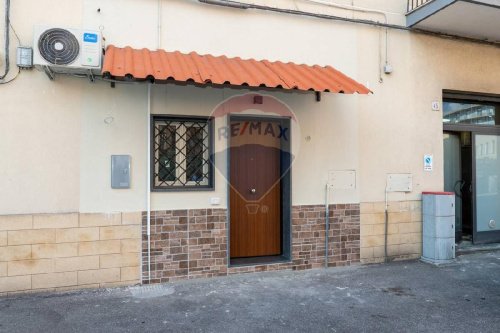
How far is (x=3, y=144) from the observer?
4.70 metres

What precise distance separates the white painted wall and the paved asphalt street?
118cm

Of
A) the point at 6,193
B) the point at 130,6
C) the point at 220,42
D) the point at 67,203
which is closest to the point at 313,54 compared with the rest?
the point at 220,42

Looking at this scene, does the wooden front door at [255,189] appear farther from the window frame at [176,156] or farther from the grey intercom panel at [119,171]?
the grey intercom panel at [119,171]

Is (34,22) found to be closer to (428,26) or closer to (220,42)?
(220,42)

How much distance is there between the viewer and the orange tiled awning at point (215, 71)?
170 inches

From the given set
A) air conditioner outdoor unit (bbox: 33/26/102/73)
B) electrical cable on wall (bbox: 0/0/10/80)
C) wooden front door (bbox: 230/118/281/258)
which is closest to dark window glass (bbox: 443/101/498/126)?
wooden front door (bbox: 230/118/281/258)

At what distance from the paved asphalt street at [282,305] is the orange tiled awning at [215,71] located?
2.69 metres

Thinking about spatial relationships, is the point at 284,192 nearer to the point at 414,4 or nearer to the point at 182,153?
the point at 182,153

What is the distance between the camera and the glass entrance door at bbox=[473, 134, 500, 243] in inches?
292

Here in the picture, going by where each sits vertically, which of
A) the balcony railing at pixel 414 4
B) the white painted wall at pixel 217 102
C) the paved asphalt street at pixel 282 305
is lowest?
the paved asphalt street at pixel 282 305

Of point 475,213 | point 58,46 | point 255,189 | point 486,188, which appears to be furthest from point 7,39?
point 486,188

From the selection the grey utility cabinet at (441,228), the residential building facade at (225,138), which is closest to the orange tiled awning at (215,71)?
the residential building facade at (225,138)

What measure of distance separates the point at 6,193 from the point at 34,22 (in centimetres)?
222

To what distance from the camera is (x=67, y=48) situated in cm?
456
